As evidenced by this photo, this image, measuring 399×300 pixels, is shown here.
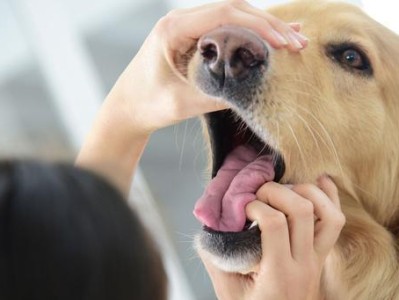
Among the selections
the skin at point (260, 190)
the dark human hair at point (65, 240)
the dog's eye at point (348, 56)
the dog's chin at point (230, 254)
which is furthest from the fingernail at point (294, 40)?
the dark human hair at point (65, 240)

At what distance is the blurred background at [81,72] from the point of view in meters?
2.60

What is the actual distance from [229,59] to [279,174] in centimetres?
28

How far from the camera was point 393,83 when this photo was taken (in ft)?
4.36

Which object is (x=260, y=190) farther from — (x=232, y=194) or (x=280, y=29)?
(x=280, y=29)

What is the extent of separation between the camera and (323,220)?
1062mm

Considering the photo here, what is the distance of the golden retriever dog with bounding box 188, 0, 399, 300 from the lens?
108cm

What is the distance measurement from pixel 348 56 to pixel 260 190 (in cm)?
40

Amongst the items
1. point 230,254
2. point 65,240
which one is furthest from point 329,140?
point 65,240

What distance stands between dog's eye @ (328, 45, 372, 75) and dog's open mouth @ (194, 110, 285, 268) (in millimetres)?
255

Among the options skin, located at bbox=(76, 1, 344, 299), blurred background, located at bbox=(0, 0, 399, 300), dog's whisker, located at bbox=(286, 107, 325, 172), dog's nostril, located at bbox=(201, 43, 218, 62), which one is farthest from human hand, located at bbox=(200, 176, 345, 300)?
blurred background, located at bbox=(0, 0, 399, 300)

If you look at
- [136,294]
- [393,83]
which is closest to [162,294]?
[136,294]

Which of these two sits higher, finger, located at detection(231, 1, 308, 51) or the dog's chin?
finger, located at detection(231, 1, 308, 51)

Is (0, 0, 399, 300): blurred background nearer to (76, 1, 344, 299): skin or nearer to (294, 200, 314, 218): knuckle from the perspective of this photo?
(76, 1, 344, 299): skin

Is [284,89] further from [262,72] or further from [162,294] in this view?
[162,294]
